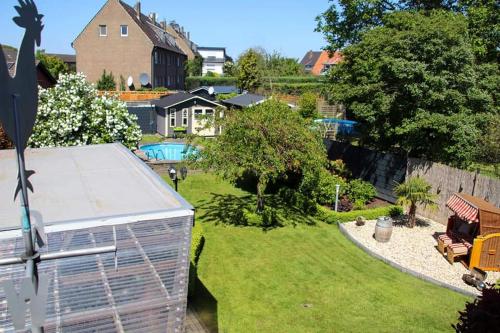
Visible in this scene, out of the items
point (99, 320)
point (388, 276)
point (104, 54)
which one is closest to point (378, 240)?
point (388, 276)

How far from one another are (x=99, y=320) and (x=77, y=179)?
12.3 feet

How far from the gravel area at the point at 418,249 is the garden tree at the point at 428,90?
3574 mm

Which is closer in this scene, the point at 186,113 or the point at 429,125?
the point at 429,125

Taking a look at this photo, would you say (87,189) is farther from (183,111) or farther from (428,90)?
(183,111)

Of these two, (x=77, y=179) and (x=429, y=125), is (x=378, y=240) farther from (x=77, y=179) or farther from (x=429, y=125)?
(x=77, y=179)

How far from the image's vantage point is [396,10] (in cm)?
2620

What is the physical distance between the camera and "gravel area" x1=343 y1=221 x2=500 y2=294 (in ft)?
42.5

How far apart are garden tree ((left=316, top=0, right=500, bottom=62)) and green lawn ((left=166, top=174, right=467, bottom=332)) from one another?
48.5ft

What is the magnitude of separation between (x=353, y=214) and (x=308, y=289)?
632 centimetres

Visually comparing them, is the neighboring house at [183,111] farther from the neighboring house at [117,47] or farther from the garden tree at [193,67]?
the garden tree at [193,67]

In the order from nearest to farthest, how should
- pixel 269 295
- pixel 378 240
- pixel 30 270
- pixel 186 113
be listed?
pixel 30 270, pixel 269 295, pixel 378 240, pixel 186 113

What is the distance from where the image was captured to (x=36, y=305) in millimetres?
2619

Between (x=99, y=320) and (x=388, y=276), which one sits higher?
(x=99, y=320)

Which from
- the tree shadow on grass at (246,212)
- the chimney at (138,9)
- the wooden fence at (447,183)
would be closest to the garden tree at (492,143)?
the wooden fence at (447,183)
